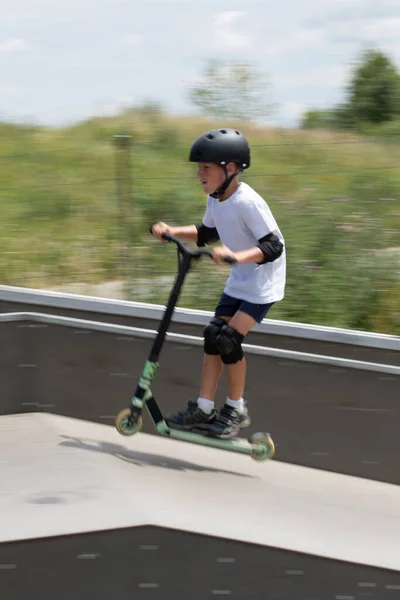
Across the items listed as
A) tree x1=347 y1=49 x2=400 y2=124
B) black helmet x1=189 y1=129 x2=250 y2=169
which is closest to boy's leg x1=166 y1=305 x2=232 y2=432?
black helmet x1=189 y1=129 x2=250 y2=169

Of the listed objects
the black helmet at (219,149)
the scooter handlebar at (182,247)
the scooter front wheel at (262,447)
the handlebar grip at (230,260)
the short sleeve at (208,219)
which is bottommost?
the scooter front wheel at (262,447)

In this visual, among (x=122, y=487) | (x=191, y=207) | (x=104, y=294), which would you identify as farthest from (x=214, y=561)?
(x=191, y=207)

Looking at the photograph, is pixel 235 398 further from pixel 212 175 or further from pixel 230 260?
pixel 212 175

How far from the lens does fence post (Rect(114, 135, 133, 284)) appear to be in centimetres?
658

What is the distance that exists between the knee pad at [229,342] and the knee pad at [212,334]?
3 centimetres

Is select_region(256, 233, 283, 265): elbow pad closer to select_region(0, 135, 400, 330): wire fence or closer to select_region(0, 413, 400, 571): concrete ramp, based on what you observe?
select_region(0, 413, 400, 571): concrete ramp

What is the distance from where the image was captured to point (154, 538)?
3445mm

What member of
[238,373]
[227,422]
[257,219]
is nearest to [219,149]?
[257,219]

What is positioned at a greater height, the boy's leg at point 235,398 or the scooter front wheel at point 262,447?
the boy's leg at point 235,398

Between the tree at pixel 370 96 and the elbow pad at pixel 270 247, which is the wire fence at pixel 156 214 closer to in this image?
the elbow pad at pixel 270 247

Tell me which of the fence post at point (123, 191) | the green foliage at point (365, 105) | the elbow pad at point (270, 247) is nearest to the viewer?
the elbow pad at point (270, 247)

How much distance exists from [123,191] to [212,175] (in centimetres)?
291

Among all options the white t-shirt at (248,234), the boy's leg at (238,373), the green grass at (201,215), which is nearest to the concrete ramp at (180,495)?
the boy's leg at (238,373)

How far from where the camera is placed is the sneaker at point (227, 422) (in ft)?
14.1
